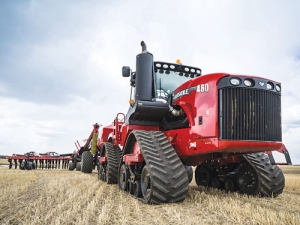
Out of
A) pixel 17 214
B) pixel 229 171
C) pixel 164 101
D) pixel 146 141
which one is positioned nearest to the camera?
pixel 17 214

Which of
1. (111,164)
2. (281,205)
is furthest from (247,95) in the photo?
(111,164)

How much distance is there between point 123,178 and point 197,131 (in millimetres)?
2874

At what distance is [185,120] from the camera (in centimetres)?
663

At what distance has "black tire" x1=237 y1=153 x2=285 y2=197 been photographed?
6.73 meters

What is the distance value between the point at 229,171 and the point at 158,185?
3.18 metres

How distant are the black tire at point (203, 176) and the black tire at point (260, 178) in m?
1.52

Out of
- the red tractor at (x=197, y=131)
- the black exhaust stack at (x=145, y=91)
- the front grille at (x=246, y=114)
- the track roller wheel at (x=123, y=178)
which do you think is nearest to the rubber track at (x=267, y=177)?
the red tractor at (x=197, y=131)

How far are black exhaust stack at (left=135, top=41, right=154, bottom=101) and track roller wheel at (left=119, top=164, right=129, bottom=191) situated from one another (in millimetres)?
1955

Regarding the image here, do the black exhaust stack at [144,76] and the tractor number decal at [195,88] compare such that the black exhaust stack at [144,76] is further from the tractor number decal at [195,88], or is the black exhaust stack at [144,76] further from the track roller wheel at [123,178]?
the track roller wheel at [123,178]

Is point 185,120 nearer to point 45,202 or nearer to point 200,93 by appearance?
point 200,93

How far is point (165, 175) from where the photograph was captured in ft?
18.3

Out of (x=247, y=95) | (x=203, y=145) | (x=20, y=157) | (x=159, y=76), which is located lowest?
(x=20, y=157)

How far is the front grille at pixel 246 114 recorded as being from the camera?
562cm

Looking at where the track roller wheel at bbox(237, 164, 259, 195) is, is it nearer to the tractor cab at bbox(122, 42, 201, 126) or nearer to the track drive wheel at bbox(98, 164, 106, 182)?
the tractor cab at bbox(122, 42, 201, 126)
